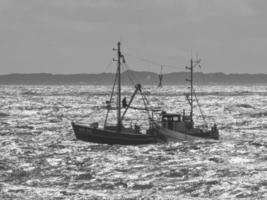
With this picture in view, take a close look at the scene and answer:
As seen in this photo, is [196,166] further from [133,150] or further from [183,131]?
[183,131]

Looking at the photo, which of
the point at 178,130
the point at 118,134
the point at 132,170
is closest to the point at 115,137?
the point at 118,134

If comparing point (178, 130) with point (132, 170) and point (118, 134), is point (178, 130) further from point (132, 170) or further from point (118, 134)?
point (132, 170)

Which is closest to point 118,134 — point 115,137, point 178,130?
point 115,137

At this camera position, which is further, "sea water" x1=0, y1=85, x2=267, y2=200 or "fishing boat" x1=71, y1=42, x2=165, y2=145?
"fishing boat" x1=71, y1=42, x2=165, y2=145

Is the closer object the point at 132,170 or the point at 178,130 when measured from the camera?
the point at 132,170

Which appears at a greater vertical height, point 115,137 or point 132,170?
point 115,137

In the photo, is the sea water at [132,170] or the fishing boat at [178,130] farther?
the fishing boat at [178,130]

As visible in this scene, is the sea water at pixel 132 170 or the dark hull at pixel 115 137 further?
the dark hull at pixel 115 137

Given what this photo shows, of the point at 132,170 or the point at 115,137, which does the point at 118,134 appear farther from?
the point at 132,170

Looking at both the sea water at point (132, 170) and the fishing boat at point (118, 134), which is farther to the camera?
the fishing boat at point (118, 134)

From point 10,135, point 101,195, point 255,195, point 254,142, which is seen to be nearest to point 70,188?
point 101,195

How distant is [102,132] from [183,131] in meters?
10.8

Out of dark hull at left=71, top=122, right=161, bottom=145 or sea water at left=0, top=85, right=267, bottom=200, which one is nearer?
sea water at left=0, top=85, right=267, bottom=200

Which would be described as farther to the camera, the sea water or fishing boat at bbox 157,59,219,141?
fishing boat at bbox 157,59,219,141
